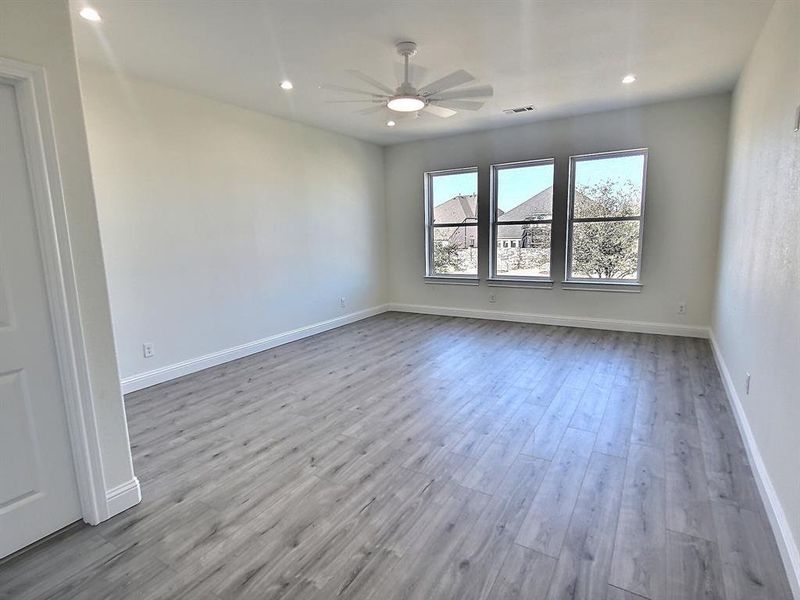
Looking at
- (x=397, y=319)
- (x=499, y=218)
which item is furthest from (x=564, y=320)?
(x=397, y=319)

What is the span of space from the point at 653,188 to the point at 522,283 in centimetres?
197

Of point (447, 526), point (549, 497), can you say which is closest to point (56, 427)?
point (447, 526)

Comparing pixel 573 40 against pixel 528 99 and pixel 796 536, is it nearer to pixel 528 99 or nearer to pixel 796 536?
pixel 528 99

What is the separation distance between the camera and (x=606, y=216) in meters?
5.32

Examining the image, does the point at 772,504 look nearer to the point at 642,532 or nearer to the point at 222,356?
the point at 642,532

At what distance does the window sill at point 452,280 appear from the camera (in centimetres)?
639

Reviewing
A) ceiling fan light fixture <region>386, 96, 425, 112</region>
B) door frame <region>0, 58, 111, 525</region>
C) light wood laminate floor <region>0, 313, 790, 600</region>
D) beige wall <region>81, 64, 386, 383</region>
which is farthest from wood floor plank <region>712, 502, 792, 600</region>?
beige wall <region>81, 64, 386, 383</region>

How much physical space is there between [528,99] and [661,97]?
151cm

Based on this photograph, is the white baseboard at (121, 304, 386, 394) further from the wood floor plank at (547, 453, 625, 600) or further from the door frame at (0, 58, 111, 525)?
the wood floor plank at (547, 453, 625, 600)

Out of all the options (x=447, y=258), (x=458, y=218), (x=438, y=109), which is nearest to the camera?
(x=438, y=109)

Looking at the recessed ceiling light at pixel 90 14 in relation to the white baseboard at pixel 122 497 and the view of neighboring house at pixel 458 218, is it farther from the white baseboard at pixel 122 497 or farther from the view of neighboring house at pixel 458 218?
the view of neighboring house at pixel 458 218

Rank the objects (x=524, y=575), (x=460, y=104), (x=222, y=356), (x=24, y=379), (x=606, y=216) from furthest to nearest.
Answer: (x=606, y=216) < (x=222, y=356) < (x=460, y=104) < (x=24, y=379) < (x=524, y=575)

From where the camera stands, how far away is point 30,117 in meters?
1.72

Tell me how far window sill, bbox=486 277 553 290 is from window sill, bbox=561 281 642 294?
21cm
